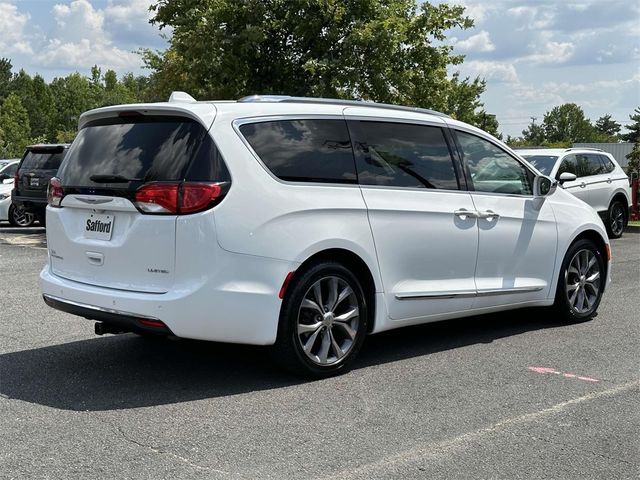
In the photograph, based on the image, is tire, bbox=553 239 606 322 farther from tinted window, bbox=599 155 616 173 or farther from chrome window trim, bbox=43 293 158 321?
tinted window, bbox=599 155 616 173

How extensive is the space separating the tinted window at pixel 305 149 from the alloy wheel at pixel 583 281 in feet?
9.13

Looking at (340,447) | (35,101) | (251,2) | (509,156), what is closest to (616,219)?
(251,2)

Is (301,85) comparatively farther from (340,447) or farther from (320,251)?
(340,447)

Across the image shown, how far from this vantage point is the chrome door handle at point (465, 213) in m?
6.13

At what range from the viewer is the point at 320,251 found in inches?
207

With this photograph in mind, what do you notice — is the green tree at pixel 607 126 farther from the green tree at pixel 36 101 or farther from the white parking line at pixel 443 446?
the white parking line at pixel 443 446

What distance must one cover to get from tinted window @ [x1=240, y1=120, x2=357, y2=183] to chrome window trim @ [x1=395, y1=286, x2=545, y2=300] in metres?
0.97

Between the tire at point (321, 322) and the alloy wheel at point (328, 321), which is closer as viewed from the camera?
the tire at point (321, 322)

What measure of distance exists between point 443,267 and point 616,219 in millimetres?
11430

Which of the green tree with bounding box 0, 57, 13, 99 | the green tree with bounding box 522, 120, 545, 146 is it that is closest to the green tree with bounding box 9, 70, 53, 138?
the green tree with bounding box 0, 57, 13, 99

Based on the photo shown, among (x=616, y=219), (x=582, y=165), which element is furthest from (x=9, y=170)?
(x=616, y=219)

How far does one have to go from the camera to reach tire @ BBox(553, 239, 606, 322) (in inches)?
282

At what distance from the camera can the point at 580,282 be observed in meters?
7.36

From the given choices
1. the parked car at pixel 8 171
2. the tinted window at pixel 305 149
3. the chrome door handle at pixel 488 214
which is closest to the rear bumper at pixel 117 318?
the tinted window at pixel 305 149
